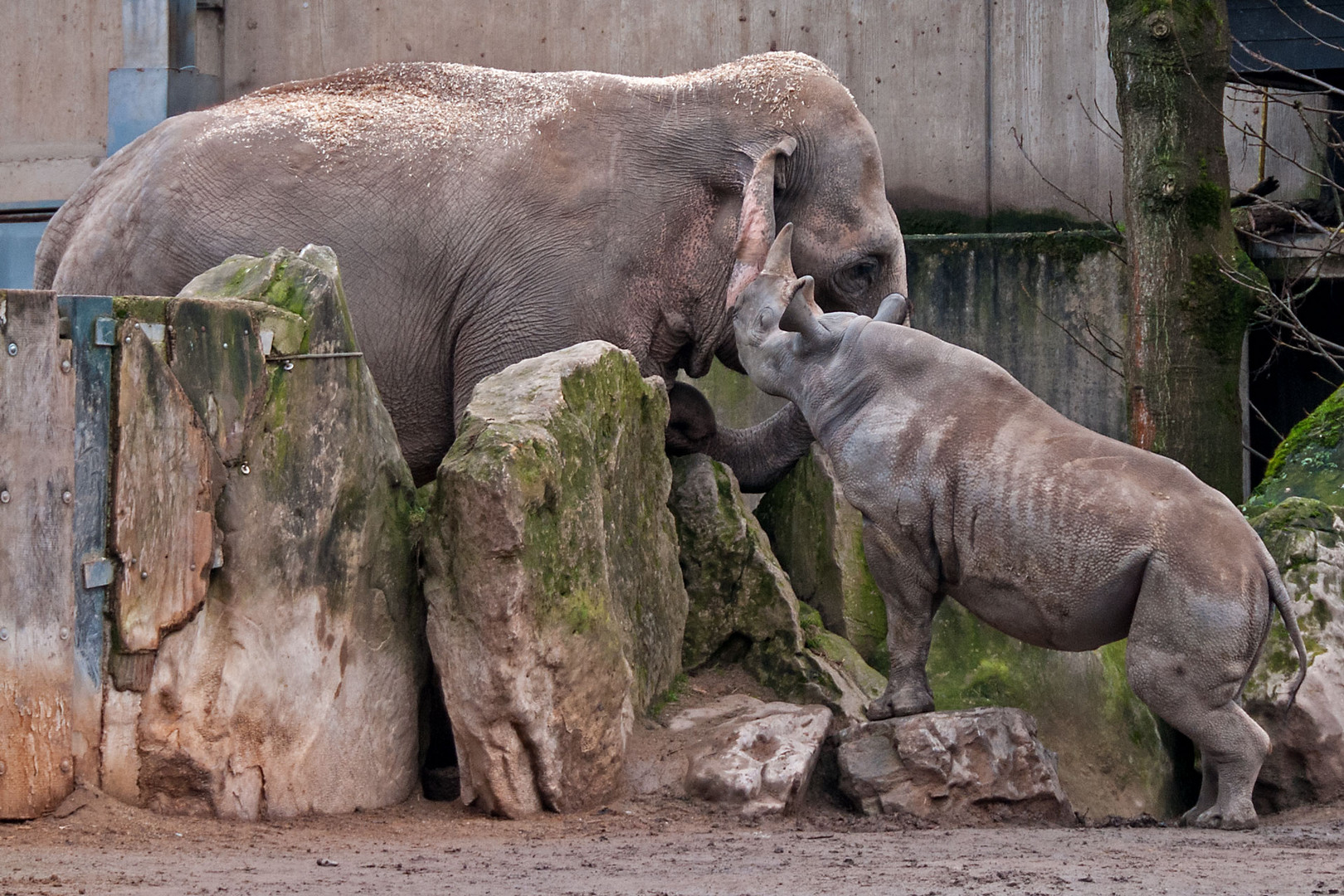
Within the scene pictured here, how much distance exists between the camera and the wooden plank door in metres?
4.55

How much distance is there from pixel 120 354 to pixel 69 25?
28.5 ft

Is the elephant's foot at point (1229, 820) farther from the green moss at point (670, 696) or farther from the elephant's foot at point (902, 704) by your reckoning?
the green moss at point (670, 696)

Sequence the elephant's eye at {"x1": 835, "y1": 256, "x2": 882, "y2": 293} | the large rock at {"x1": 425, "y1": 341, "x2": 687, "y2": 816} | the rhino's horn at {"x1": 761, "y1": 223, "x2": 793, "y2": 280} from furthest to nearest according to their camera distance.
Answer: the elephant's eye at {"x1": 835, "y1": 256, "x2": 882, "y2": 293} → the rhino's horn at {"x1": 761, "y1": 223, "x2": 793, "y2": 280} → the large rock at {"x1": 425, "y1": 341, "x2": 687, "y2": 816}

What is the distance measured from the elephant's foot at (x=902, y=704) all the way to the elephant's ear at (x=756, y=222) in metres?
1.66

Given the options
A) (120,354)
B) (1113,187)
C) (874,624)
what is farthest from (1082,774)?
(1113,187)

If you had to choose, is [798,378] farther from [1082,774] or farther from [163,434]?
[163,434]

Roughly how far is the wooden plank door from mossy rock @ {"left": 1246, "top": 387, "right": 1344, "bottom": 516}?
470 cm

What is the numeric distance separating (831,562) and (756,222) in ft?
4.77

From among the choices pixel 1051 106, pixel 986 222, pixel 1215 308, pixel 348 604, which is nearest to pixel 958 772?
pixel 348 604

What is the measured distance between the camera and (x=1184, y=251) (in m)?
8.04

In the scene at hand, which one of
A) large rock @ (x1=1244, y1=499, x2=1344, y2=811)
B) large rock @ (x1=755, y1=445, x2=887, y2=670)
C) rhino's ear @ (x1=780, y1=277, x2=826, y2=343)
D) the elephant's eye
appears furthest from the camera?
the elephant's eye

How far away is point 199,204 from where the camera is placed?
6746 mm

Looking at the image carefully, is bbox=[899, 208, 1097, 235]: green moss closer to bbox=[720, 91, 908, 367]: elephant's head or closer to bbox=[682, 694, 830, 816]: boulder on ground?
bbox=[720, 91, 908, 367]: elephant's head

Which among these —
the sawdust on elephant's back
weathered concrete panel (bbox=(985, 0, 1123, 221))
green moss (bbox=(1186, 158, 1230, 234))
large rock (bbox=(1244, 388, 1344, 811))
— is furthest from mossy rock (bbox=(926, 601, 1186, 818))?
weathered concrete panel (bbox=(985, 0, 1123, 221))
